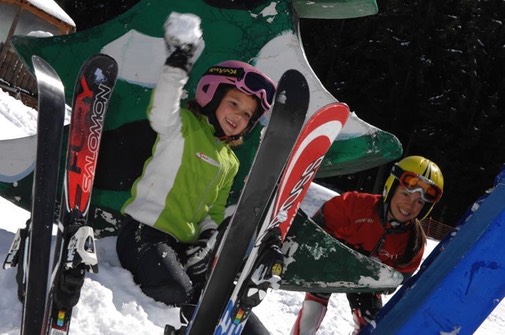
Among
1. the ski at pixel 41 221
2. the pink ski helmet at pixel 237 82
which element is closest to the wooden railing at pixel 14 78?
the pink ski helmet at pixel 237 82

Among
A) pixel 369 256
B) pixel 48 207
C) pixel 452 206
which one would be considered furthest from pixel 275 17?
pixel 452 206

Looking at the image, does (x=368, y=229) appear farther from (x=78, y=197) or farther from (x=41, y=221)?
(x=41, y=221)

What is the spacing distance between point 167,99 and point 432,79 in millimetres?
19758

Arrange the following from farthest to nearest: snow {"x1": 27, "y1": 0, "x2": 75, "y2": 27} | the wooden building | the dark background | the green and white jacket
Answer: the dark background
snow {"x1": 27, "y1": 0, "x2": 75, "y2": 27}
the wooden building
the green and white jacket

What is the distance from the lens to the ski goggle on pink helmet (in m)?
3.67

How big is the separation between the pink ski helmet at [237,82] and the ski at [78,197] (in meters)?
0.56

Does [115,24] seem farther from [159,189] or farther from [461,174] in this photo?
[461,174]

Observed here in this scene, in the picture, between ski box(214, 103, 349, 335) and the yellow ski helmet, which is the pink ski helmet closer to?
ski box(214, 103, 349, 335)

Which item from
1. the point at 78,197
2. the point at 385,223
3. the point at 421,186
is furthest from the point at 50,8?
the point at 78,197

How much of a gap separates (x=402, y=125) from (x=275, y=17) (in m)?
17.6

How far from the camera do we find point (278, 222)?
3230 millimetres

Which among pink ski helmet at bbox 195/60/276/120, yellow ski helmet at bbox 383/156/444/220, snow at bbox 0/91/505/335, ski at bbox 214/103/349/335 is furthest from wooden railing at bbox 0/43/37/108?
ski at bbox 214/103/349/335

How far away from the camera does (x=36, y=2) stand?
1794 cm

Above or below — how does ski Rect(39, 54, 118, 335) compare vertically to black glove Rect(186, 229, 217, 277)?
above
